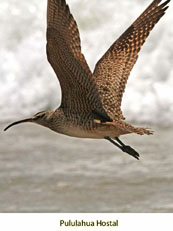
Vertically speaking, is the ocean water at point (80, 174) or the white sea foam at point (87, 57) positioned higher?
the white sea foam at point (87, 57)

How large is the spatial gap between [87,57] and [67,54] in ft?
27.1

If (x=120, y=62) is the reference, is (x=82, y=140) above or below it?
below

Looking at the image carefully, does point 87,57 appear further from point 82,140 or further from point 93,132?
point 93,132

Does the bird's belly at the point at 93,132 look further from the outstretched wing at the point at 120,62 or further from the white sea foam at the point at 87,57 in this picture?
the white sea foam at the point at 87,57

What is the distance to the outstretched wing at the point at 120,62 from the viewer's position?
638 centimetres

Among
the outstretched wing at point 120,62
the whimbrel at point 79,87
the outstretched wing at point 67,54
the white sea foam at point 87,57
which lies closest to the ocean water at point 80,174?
the white sea foam at point 87,57

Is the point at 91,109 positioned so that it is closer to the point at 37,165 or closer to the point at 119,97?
the point at 119,97

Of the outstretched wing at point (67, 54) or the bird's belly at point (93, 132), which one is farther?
the bird's belly at point (93, 132)

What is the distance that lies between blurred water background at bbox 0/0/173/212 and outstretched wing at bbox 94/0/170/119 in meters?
3.16

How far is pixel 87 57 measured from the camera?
13.7 meters

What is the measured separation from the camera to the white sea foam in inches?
513

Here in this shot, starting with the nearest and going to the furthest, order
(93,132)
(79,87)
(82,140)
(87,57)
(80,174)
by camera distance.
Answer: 1. (79,87)
2. (93,132)
3. (80,174)
4. (82,140)
5. (87,57)

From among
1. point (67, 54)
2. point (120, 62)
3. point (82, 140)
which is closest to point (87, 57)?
point (82, 140)
